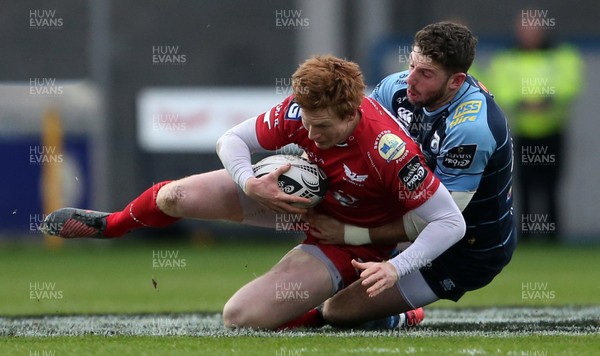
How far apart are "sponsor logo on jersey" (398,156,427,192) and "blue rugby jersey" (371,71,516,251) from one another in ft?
0.93

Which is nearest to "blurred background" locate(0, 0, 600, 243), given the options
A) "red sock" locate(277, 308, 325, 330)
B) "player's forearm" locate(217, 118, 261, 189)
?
"red sock" locate(277, 308, 325, 330)

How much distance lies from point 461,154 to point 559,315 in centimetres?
153

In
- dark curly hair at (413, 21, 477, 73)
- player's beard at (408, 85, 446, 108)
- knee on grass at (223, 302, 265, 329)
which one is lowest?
knee on grass at (223, 302, 265, 329)

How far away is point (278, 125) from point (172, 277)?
4242mm

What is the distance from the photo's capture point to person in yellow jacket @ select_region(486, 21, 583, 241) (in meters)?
12.4

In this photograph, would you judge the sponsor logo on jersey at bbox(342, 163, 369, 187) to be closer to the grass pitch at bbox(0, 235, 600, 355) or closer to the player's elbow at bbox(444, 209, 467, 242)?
the player's elbow at bbox(444, 209, 467, 242)

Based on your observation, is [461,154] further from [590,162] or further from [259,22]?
[259,22]

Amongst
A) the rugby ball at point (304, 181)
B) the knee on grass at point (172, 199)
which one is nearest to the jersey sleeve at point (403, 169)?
the rugby ball at point (304, 181)

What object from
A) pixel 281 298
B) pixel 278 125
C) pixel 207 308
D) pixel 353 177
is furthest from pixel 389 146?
pixel 207 308

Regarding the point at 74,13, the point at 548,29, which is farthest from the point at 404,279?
the point at 74,13

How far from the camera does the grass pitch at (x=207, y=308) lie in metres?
5.30

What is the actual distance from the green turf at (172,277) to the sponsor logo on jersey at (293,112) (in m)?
1.87

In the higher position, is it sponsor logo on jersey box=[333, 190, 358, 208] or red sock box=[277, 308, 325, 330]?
sponsor logo on jersey box=[333, 190, 358, 208]

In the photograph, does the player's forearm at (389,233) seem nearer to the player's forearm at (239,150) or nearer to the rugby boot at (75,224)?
the player's forearm at (239,150)
